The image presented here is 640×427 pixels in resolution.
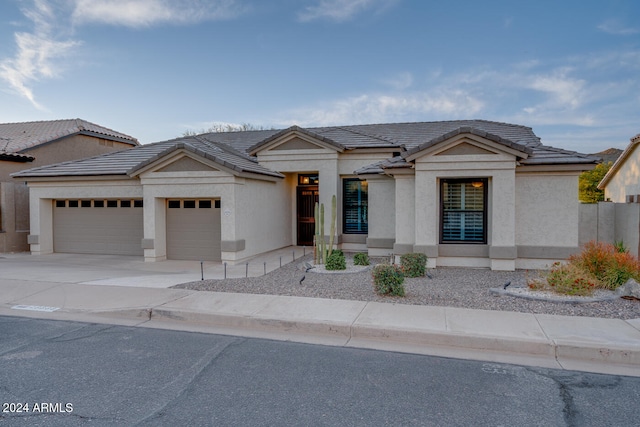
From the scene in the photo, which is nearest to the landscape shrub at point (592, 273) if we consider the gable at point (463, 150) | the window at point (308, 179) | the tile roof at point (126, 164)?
the gable at point (463, 150)

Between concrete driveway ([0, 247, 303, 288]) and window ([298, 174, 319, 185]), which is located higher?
window ([298, 174, 319, 185])

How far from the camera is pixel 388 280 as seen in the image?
29.5ft

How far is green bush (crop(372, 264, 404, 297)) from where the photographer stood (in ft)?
29.3

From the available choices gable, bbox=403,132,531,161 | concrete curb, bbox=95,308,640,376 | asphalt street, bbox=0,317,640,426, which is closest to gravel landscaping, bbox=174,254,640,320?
concrete curb, bbox=95,308,640,376

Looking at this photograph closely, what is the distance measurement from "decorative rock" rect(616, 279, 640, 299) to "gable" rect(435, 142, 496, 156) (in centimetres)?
474

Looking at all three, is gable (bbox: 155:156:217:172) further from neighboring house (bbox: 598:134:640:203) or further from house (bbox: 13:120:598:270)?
neighboring house (bbox: 598:134:640:203)

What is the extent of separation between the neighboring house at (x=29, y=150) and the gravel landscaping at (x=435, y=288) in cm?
1169

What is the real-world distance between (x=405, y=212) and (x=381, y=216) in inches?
82.5

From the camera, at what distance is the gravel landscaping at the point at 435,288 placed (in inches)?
320

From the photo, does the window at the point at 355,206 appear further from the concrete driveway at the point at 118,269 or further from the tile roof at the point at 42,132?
the tile roof at the point at 42,132

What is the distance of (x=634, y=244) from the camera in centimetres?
1352

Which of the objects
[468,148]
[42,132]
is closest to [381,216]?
[468,148]

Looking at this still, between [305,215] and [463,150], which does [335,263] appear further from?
[305,215]

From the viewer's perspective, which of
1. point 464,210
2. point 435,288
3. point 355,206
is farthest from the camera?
point 355,206
